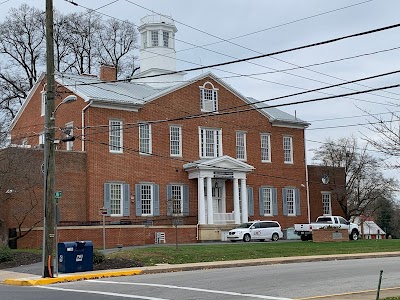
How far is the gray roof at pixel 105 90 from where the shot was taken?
43.8 metres

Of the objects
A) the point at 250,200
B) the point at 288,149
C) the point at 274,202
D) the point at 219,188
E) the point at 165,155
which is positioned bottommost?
the point at 274,202

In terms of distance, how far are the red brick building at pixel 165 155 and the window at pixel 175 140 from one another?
0.24 feet

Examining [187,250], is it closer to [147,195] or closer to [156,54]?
[147,195]

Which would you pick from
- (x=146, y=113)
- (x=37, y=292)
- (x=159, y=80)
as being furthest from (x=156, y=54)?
(x=37, y=292)

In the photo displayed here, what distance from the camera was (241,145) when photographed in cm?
5106

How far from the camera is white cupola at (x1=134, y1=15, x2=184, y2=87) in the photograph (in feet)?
176

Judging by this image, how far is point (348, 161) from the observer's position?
208 feet

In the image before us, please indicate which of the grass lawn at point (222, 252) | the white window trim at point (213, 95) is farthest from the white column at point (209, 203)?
the grass lawn at point (222, 252)

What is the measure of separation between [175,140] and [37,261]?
19293 mm

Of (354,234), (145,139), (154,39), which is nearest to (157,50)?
(154,39)

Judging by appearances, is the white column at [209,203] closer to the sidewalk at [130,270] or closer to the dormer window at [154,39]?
the dormer window at [154,39]

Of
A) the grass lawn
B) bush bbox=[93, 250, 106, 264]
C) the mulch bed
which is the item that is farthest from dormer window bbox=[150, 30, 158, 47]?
bush bbox=[93, 250, 106, 264]

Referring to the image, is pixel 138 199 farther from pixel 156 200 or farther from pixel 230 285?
pixel 230 285

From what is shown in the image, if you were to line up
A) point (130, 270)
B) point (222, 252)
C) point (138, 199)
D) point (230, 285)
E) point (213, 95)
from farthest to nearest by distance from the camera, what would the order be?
point (213, 95) < point (138, 199) < point (222, 252) < point (130, 270) < point (230, 285)
